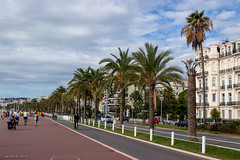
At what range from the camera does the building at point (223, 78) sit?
172 feet

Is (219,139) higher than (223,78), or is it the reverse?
(223,78)

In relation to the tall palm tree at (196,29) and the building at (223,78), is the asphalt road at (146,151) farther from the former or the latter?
the building at (223,78)

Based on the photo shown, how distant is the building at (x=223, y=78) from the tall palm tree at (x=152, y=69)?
29163 millimetres

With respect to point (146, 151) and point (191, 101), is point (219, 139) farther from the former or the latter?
point (146, 151)

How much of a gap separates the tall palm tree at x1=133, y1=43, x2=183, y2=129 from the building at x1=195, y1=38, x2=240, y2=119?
29163 millimetres

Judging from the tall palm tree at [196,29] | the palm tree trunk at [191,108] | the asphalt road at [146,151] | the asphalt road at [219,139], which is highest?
the tall palm tree at [196,29]

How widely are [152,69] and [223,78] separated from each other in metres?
37.3

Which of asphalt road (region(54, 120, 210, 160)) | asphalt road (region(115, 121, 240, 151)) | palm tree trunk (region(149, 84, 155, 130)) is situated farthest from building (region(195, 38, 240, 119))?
asphalt road (region(54, 120, 210, 160))

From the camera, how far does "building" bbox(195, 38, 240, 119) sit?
5231 cm

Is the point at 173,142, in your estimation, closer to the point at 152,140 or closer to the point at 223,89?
the point at 152,140

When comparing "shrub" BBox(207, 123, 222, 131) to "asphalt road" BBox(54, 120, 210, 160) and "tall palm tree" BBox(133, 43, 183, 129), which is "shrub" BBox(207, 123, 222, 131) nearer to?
"tall palm tree" BBox(133, 43, 183, 129)

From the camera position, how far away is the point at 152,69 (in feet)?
78.1

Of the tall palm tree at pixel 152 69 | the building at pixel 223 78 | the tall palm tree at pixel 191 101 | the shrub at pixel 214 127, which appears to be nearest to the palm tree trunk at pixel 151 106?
the tall palm tree at pixel 152 69

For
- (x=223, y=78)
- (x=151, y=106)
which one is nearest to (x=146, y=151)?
(x=151, y=106)
